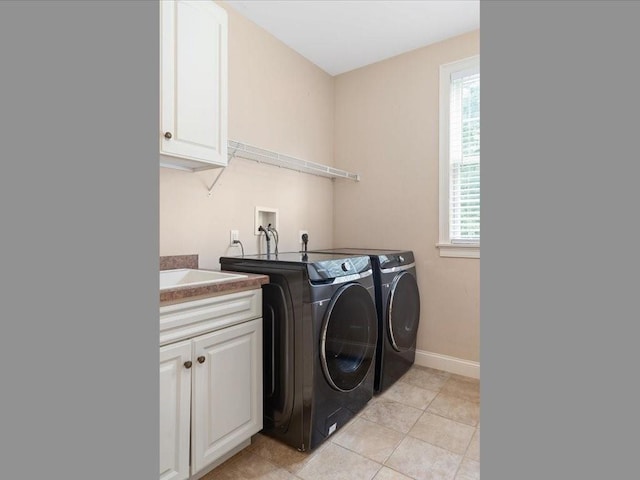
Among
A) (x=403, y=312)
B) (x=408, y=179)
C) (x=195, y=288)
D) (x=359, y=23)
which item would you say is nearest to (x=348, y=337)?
(x=403, y=312)

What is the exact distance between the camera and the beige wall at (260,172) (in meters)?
2.02

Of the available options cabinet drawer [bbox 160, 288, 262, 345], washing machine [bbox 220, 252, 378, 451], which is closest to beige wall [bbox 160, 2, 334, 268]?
washing machine [bbox 220, 252, 378, 451]

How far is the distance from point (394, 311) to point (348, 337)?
1.74 feet

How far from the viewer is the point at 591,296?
0.17 meters

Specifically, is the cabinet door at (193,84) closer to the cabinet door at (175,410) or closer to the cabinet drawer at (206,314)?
the cabinet drawer at (206,314)

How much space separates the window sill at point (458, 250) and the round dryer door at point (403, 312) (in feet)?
1.07

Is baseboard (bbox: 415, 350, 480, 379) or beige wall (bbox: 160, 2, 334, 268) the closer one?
beige wall (bbox: 160, 2, 334, 268)

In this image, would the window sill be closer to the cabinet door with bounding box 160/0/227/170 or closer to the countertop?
the countertop

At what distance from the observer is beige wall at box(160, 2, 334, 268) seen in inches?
79.4

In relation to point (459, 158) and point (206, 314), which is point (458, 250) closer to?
point (459, 158)

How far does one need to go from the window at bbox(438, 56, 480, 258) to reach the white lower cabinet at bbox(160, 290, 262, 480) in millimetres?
1695

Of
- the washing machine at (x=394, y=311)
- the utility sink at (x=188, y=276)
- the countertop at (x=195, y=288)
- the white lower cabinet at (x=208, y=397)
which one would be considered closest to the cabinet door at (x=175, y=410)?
the white lower cabinet at (x=208, y=397)

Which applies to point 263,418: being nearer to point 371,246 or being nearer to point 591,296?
point 371,246

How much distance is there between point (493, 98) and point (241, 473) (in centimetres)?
182
